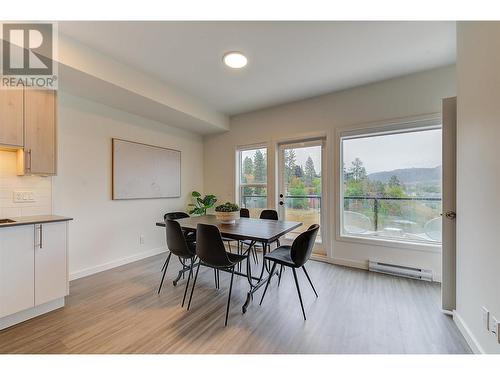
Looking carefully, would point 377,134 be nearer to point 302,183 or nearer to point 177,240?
point 302,183

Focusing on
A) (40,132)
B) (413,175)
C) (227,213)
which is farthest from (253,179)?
(40,132)

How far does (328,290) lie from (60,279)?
2.81 meters

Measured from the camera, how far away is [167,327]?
1830 mm

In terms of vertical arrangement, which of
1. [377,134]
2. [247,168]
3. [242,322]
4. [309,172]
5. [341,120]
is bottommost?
[242,322]

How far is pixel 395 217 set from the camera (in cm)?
309

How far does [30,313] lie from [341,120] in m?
4.31

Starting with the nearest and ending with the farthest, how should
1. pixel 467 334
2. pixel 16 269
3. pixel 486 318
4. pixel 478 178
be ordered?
1. pixel 486 318
2. pixel 478 178
3. pixel 467 334
4. pixel 16 269

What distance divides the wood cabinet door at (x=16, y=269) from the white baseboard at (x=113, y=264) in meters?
0.97

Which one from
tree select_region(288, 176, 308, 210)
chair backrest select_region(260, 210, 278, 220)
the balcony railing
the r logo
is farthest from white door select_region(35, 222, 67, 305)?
the balcony railing

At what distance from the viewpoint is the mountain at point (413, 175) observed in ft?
9.31

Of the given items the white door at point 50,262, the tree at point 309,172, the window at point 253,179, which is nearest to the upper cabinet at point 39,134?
the white door at point 50,262
